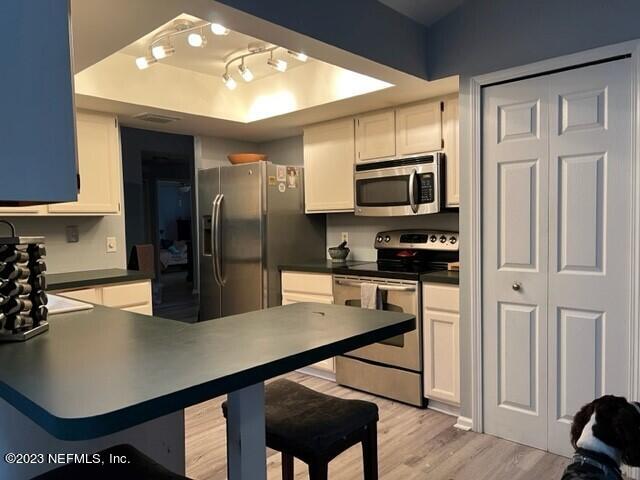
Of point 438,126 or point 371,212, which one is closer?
point 438,126

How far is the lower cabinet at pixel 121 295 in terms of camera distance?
294cm

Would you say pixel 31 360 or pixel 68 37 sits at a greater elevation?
pixel 68 37

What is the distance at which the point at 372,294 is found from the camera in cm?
316

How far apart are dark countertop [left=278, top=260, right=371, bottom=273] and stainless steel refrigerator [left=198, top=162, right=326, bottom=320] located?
0.13 metres

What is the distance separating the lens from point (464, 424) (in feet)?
9.07

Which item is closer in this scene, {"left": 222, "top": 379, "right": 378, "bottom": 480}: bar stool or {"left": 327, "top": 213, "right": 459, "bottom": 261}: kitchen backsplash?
{"left": 222, "top": 379, "right": 378, "bottom": 480}: bar stool

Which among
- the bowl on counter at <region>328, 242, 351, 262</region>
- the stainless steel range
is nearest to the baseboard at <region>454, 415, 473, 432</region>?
the stainless steel range

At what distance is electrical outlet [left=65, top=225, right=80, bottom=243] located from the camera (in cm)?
342

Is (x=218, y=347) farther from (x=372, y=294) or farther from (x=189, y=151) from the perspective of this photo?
(x=189, y=151)

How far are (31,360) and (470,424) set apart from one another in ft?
7.96

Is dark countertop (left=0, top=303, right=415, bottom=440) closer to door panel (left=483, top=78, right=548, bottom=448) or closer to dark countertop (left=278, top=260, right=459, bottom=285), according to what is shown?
door panel (left=483, top=78, right=548, bottom=448)

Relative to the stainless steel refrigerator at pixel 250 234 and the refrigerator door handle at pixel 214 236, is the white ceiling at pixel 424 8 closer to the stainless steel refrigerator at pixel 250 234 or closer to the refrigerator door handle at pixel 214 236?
the stainless steel refrigerator at pixel 250 234

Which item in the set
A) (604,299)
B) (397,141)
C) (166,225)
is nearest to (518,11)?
(397,141)

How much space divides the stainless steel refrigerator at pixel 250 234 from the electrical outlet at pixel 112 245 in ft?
2.56
